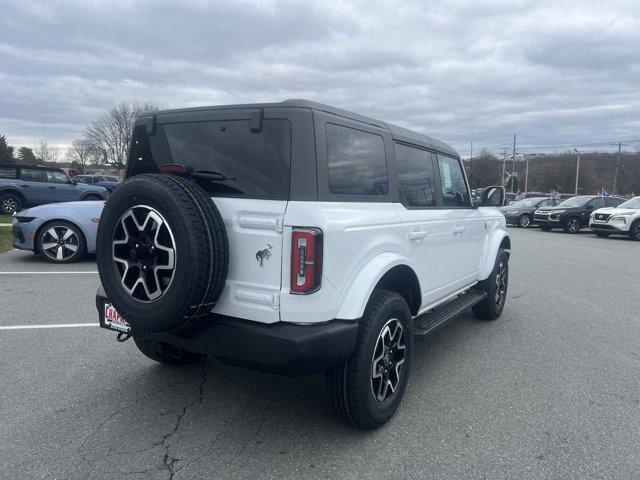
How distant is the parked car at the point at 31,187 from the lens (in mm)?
16938

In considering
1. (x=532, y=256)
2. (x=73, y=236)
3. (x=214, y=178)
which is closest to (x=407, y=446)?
(x=214, y=178)

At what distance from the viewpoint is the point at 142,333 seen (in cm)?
310

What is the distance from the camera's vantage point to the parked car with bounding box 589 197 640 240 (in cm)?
1844

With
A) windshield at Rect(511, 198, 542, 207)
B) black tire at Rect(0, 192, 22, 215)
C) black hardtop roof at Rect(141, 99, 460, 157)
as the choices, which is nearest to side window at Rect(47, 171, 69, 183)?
black tire at Rect(0, 192, 22, 215)

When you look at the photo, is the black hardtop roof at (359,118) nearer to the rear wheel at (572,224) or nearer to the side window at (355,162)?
the side window at (355,162)

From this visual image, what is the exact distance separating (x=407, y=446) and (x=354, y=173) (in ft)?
5.64

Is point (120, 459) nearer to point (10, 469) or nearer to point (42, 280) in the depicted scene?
point (10, 469)

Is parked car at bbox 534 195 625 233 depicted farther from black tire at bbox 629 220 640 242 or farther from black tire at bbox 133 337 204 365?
black tire at bbox 133 337 204 365

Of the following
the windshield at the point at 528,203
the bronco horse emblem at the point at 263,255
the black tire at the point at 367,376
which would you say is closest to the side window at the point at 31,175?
the bronco horse emblem at the point at 263,255

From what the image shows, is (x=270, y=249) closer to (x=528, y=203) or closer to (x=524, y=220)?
(x=524, y=220)

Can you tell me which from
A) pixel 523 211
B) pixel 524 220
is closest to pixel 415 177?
pixel 523 211

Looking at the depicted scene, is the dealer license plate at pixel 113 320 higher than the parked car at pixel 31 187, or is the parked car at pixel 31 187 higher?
the parked car at pixel 31 187

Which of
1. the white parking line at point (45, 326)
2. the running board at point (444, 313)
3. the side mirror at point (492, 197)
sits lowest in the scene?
the white parking line at point (45, 326)

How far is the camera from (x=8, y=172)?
1700 centimetres
